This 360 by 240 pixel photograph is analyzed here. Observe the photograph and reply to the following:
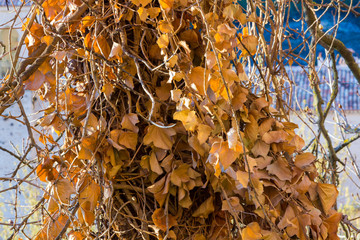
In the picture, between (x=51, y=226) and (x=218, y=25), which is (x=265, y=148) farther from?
(x=51, y=226)

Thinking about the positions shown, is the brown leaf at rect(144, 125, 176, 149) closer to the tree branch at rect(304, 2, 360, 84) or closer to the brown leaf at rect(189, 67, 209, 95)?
the brown leaf at rect(189, 67, 209, 95)

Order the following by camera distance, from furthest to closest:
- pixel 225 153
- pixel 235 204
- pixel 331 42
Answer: pixel 331 42
pixel 235 204
pixel 225 153

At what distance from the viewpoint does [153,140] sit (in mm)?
830

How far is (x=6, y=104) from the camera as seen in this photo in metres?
0.80

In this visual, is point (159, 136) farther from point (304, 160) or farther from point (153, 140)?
point (304, 160)

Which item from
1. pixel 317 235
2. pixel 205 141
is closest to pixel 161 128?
pixel 205 141

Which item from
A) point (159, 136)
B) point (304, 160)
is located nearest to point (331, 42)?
point (304, 160)

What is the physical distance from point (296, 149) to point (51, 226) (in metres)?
0.49

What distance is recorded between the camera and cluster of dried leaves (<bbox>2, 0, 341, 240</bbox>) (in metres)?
0.80

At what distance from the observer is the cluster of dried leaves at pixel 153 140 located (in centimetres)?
80

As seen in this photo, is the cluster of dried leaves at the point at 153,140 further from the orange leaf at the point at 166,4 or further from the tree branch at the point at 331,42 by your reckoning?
the tree branch at the point at 331,42

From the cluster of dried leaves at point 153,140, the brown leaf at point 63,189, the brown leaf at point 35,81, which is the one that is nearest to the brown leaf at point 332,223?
the cluster of dried leaves at point 153,140

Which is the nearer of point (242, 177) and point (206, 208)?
point (242, 177)

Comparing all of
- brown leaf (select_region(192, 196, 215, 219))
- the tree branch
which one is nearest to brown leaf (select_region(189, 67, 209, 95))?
brown leaf (select_region(192, 196, 215, 219))
